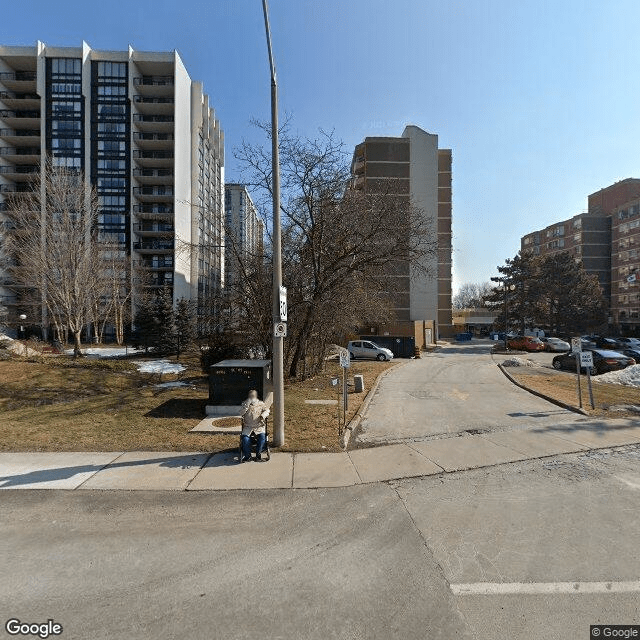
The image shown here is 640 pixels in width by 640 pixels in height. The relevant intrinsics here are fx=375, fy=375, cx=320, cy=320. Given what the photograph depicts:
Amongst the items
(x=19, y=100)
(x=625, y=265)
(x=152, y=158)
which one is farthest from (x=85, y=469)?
(x=625, y=265)

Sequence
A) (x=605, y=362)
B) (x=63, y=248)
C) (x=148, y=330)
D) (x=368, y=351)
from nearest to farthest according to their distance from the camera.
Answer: (x=63, y=248)
(x=605, y=362)
(x=148, y=330)
(x=368, y=351)

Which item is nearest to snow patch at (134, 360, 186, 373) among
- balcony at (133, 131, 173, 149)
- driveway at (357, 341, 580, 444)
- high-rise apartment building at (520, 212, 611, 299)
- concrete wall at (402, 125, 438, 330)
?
driveway at (357, 341, 580, 444)

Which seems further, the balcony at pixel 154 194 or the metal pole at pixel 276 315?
the balcony at pixel 154 194

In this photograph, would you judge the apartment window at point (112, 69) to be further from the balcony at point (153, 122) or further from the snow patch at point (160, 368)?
the snow patch at point (160, 368)

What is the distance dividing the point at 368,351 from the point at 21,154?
191 feet

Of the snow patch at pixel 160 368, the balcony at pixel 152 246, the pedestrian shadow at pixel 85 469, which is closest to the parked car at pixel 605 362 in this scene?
the snow patch at pixel 160 368

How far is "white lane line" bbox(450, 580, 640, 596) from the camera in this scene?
10.5 feet

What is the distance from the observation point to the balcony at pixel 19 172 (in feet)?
169

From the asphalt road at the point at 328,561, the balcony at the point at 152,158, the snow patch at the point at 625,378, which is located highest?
the balcony at the point at 152,158

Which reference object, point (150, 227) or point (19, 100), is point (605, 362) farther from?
point (19, 100)

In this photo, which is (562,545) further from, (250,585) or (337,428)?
(337,428)

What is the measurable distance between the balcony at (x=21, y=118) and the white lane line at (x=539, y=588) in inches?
2769

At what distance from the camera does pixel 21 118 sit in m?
52.1

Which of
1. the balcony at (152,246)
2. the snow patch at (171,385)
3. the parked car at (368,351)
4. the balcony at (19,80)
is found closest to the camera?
the snow patch at (171,385)
